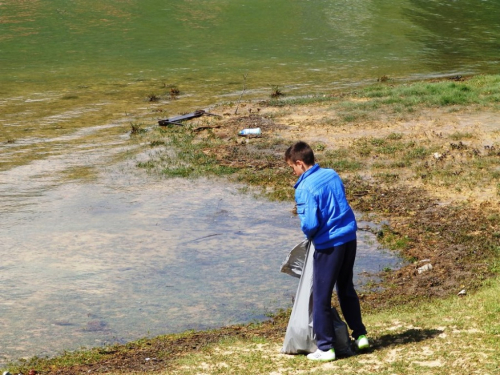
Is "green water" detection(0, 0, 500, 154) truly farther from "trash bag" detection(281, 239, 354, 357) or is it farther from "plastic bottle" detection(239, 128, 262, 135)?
"trash bag" detection(281, 239, 354, 357)

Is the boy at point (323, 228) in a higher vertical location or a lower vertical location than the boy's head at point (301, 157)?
lower

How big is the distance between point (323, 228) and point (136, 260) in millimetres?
4419

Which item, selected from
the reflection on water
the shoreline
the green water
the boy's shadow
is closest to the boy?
the boy's shadow

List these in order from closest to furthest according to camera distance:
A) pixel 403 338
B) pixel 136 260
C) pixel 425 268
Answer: pixel 403 338 < pixel 425 268 < pixel 136 260

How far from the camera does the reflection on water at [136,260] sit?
796cm

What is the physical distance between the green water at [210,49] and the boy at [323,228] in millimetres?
11625

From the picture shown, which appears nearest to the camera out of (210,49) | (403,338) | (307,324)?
(307,324)

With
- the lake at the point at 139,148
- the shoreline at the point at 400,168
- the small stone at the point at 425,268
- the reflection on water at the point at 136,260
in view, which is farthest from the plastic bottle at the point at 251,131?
the small stone at the point at 425,268

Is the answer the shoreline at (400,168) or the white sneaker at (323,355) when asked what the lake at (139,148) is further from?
the white sneaker at (323,355)

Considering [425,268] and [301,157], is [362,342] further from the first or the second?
[425,268]

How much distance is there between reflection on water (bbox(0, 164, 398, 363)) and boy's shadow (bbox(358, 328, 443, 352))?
1.87 m

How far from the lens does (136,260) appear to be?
9695mm

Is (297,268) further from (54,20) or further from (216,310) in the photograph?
(54,20)

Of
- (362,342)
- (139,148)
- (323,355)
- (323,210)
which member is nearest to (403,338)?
(362,342)
